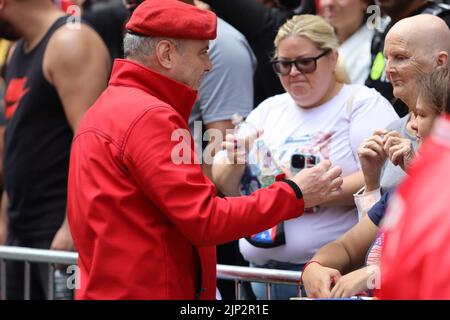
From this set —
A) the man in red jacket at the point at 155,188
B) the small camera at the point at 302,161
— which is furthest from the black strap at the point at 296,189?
the small camera at the point at 302,161

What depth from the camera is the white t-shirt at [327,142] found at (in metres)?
4.83

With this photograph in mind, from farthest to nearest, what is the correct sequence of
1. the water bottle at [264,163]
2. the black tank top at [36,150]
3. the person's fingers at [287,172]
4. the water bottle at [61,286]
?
the black tank top at [36,150]
the water bottle at [61,286]
the water bottle at [264,163]
the person's fingers at [287,172]

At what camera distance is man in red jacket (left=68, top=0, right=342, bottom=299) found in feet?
12.2

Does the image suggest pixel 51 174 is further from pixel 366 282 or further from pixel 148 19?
pixel 366 282

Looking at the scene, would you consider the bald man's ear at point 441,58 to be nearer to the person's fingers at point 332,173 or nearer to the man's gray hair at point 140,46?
the person's fingers at point 332,173

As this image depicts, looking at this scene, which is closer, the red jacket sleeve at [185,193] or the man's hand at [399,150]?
the red jacket sleeve at [185,193]

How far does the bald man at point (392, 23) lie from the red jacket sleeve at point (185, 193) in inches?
53.3

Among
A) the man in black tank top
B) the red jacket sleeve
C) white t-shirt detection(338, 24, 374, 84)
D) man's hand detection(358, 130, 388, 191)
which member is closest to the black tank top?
the man in black tank top

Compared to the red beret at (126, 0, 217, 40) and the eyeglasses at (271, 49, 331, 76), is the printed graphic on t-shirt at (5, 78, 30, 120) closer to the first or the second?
the eyeglasses at (271, 49, 331, 76)

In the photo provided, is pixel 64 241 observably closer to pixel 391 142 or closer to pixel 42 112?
pixel 42 112

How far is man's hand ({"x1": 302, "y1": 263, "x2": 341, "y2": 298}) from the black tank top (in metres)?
2.24
